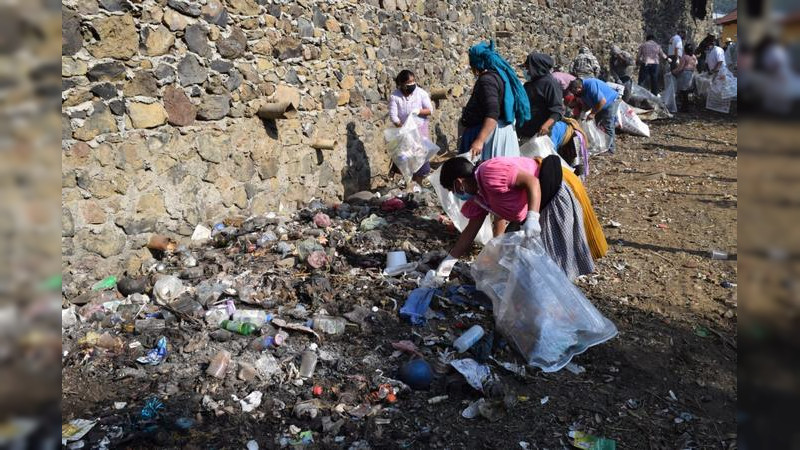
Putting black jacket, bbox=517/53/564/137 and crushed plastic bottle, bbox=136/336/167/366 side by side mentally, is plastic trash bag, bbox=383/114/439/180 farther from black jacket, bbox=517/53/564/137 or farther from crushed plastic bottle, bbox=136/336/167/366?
crushed plastic bottle, bbox=136/336/167/366

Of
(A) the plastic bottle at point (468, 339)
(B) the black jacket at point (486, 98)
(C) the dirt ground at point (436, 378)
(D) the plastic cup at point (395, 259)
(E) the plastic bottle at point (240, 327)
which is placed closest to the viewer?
(C) the dirt ground at point (436, 378)

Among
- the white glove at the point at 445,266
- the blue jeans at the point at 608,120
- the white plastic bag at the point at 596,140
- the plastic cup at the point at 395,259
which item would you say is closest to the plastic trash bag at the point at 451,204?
the plastic cup at the point at 395,259

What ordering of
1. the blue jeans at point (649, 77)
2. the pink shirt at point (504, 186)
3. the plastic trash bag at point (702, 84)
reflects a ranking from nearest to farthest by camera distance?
the pink shirt at point (504, 186) < the plastic trash bag at point (702, 84) < the blue jeans at point (649, 77)

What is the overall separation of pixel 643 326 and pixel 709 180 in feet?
14.2

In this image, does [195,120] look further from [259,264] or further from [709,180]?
[709,180]

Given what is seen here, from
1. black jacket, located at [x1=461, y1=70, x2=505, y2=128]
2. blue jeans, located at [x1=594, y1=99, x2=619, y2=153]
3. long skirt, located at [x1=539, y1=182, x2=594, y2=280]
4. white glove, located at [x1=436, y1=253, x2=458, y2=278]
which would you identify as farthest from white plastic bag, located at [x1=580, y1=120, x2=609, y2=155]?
white glove, located at [x1=436, y1=253, x2=458, y2=278]

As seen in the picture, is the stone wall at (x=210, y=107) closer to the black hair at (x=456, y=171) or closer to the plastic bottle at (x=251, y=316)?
the plastic bottle at (x=251, y=316)

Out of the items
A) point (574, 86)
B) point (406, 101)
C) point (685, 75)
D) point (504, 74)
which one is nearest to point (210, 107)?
point (504, 74)

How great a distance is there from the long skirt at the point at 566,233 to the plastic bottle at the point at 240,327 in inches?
73.1

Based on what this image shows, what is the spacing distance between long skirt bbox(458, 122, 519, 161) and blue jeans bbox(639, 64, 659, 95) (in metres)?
9.54

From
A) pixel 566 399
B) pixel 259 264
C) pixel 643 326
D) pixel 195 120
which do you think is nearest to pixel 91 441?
pixel 259 264

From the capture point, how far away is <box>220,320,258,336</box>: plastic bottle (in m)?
3.35

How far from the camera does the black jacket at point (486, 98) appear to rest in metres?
4.46

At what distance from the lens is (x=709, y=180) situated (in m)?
7.14
